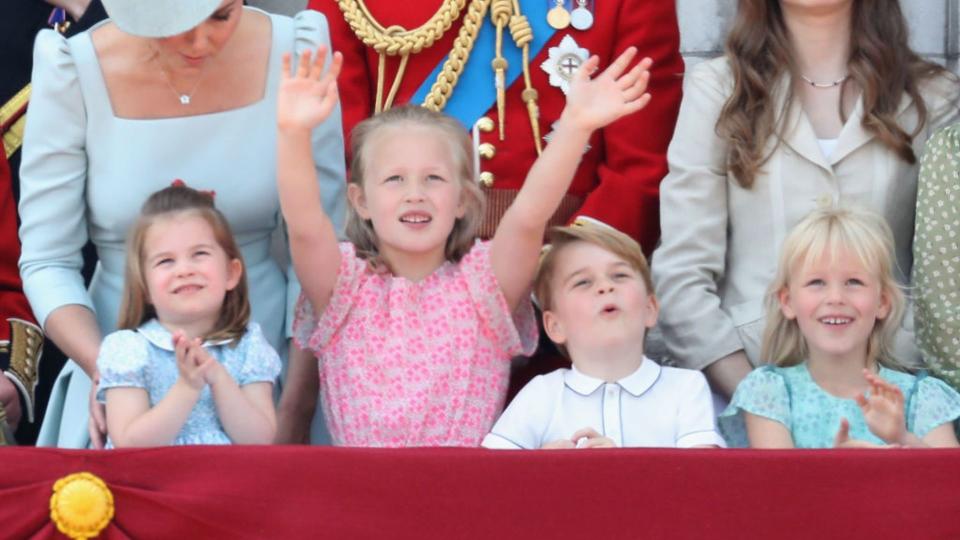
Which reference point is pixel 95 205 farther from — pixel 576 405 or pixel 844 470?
pixel 844 470

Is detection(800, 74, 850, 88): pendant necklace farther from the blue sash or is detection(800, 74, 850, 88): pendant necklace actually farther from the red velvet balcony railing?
the red velvet balcony railing

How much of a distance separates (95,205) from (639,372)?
998 millimetres

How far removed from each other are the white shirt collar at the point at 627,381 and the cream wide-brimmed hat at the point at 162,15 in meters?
0.85

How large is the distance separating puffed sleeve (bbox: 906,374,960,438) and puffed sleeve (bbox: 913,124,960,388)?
113 mm

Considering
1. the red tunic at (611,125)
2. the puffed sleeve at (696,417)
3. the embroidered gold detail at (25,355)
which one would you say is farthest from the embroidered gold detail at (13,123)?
the puffed sleeve at (696,417)

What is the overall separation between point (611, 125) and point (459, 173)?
0.47 meters

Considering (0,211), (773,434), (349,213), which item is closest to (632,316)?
(773,434)

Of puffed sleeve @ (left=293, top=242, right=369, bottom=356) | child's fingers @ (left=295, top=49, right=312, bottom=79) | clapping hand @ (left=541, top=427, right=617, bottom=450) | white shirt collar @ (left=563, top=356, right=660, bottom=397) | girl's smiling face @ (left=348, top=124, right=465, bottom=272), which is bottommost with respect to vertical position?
clapping hand @ (left=541, top=427, right=617, bottom=450)

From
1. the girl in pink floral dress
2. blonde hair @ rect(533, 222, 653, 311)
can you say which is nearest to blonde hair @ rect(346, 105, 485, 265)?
the girl in pink floral dress

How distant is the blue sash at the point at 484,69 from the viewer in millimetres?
3703

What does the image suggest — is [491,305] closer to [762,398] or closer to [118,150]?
[762,398]

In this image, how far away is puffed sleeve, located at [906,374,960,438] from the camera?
10.3ft

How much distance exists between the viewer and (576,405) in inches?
125

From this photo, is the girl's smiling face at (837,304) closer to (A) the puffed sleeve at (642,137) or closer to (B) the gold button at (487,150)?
(A) the puffed sleeve at (642,137)
